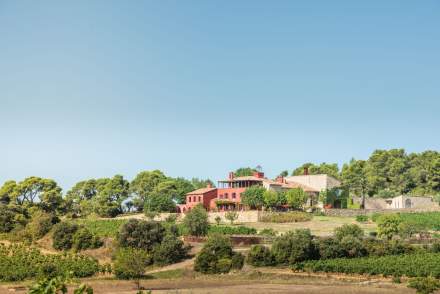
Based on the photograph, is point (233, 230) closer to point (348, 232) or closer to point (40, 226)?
point (348, 232)

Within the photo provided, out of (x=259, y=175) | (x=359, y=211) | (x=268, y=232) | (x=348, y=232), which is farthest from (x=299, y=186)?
(x=348, y=232)

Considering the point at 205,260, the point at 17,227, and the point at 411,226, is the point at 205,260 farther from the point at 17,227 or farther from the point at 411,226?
the point at 17,227

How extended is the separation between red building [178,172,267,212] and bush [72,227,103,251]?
24.1 metres

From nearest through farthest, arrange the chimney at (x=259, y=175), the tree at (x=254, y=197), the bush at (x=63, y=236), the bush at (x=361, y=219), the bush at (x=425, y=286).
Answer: the bush at (x=425, y=286)
the bush at (x=63, y=236)
the bush at (x=361, y=219)
the tree at (x=254, y=197)
the chimney at (x=259, y=175)

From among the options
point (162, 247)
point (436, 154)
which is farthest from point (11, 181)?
point (436, 154)

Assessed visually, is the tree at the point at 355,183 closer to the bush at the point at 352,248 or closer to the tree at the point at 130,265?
the bush at the point at 352,248

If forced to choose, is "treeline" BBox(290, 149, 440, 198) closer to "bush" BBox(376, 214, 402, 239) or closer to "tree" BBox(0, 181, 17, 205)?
"bush" BBox(376, 214, 402, 239)

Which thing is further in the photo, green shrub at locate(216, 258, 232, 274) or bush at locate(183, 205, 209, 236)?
bush at locate(183, 205, 209, 236)

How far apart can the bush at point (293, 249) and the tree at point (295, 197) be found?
28.4 meters

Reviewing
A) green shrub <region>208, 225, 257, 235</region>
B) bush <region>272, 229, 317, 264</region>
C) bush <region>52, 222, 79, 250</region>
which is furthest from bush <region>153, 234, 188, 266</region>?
bush <region>52, 222, 79, 250</region>

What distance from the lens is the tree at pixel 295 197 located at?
91312 mm

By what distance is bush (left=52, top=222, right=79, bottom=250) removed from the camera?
77938 millimetres

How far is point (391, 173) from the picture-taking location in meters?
119

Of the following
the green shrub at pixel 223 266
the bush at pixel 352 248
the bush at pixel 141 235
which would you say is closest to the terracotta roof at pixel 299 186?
the bush at pixel 141 235
